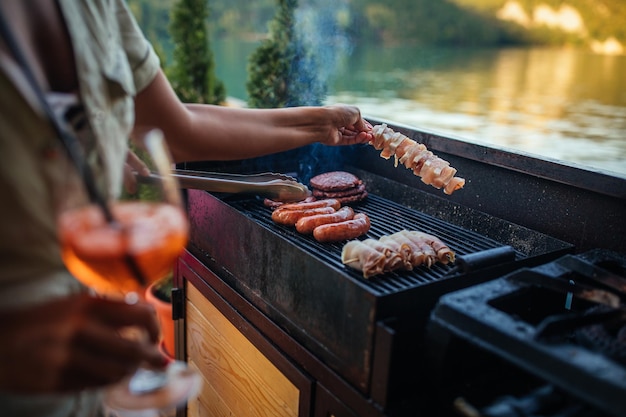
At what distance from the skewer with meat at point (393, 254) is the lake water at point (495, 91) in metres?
3.40

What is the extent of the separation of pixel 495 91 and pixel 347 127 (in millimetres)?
8302

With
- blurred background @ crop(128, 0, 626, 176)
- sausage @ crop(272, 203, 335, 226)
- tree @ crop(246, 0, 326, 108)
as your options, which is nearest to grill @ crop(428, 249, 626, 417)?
sausage @ crop(272, 203, 335, 226)

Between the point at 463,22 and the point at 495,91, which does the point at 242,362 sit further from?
the point at 495,91

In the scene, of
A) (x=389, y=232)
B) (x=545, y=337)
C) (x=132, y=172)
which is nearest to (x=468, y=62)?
(x=389, y=232)

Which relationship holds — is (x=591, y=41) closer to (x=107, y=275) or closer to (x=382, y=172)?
(x=382, y=172)

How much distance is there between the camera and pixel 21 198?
119 cm

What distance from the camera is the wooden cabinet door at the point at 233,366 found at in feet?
7.79

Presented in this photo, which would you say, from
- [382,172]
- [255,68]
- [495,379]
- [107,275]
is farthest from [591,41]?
A: [107,275]

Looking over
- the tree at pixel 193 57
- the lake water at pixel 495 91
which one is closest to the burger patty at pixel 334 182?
the lake water at pixel 495 91

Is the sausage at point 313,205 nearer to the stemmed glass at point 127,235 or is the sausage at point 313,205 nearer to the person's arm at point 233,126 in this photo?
the person's arm at point 233,126

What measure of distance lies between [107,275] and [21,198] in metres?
0.28

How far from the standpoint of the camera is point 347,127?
2.81 m

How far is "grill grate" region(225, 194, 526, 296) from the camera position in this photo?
2.18 m

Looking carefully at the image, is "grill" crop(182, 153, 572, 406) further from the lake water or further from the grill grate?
the lake water
